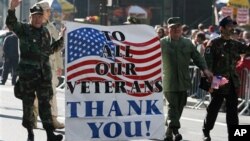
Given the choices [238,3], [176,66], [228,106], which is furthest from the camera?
[238,3]

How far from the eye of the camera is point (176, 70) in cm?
1142

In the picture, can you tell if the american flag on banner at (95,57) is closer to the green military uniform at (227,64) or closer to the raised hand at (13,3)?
the raised hand at (13,3)

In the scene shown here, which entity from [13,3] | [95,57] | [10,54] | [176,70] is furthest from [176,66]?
[10,54]

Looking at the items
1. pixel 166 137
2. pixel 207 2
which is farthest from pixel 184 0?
pixel 166 137

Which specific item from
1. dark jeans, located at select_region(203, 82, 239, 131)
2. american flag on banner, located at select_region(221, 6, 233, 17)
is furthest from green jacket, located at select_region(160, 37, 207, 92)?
american flag on banner, located at select_region(221, 6, 233, 17)

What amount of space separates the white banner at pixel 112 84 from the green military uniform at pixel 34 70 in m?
0.70

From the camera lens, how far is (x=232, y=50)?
36.6 feet

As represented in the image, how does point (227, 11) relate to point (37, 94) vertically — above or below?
below

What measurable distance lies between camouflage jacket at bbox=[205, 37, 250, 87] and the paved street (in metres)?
1.56

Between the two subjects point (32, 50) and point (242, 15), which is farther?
point (242, 15)

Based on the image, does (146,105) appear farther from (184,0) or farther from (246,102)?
(184,0)

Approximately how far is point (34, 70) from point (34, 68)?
0.03 metres

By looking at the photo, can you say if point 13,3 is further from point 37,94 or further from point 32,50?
point 37,94

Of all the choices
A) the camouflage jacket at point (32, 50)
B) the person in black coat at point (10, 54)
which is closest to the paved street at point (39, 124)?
the camouflage jacket at point (32, 50)
